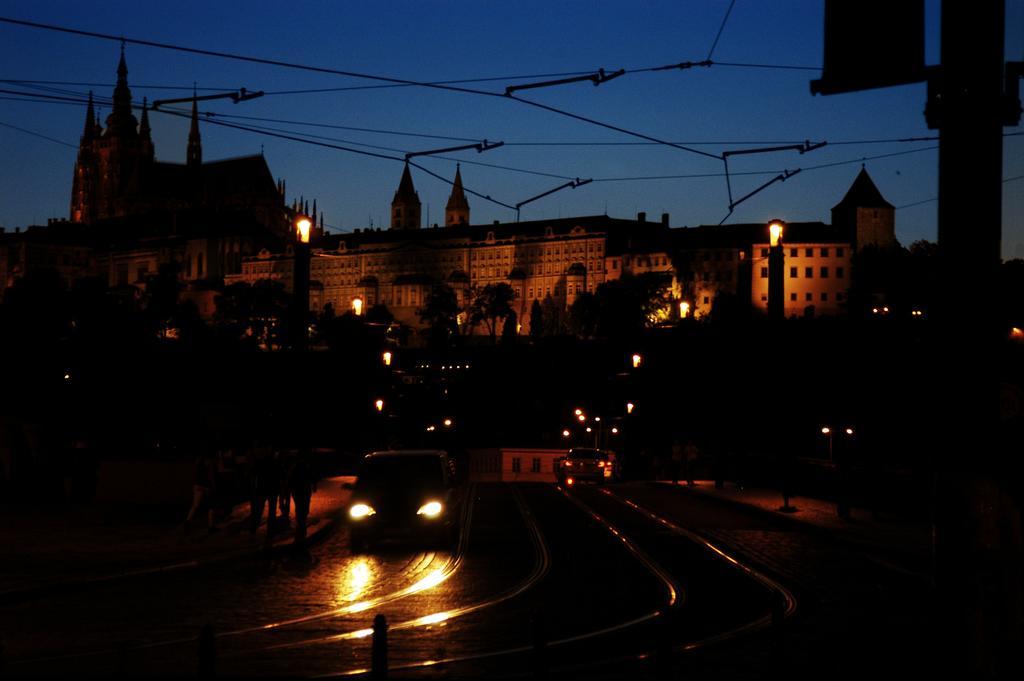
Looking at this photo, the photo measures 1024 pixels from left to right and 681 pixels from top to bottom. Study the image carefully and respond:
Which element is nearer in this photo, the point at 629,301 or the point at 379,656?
the point at 379,656

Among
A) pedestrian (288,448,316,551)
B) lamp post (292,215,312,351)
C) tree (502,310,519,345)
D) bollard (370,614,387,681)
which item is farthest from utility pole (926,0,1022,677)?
tree (502,310,519,345)

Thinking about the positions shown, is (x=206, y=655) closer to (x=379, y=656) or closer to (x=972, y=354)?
(x=379, y=656)

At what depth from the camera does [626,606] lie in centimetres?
1420

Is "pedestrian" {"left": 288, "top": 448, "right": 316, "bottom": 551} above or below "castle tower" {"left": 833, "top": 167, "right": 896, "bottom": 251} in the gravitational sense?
below

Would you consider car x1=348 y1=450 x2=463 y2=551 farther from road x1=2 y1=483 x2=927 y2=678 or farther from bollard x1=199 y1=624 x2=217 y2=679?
bollard x1=199 y1=624 x2=217 y2=679

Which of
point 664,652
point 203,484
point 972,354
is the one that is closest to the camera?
point 972,354

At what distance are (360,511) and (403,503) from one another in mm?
735

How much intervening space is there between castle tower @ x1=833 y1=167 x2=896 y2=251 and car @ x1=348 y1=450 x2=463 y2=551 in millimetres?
161983

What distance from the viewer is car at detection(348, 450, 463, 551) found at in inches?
830

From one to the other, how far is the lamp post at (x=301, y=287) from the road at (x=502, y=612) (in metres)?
3.78

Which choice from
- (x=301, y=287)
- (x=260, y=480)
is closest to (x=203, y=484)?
(x=260, y=480)

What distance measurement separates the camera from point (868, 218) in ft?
582

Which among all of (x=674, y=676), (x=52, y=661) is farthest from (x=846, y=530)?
(x=52, y=661)

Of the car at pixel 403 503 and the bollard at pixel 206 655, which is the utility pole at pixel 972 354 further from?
the car at pixel 403 503
